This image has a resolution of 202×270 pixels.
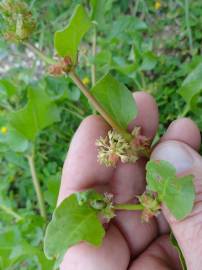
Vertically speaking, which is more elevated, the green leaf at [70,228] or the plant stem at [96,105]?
the plant stem at [96,105]

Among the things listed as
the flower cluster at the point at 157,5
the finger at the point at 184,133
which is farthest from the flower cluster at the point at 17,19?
the flower cluster at the point at 157,5

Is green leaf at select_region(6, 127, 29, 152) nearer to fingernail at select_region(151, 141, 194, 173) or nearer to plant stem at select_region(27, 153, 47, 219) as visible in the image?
plant stem at select_region(27, 153, 47, 219)

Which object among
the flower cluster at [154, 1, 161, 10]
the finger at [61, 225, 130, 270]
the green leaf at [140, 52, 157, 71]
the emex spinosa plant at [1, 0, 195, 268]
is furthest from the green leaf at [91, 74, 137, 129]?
the flower cluster at [154, 1, 161, 10]

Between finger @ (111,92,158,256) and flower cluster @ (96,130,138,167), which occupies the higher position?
flower cluster @ (96,130,138,167)

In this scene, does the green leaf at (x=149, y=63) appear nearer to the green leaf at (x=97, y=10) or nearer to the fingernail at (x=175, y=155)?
the green leaf at (x=97, y=10)

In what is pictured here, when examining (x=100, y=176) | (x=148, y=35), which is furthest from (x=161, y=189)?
(x=148, y=35)
